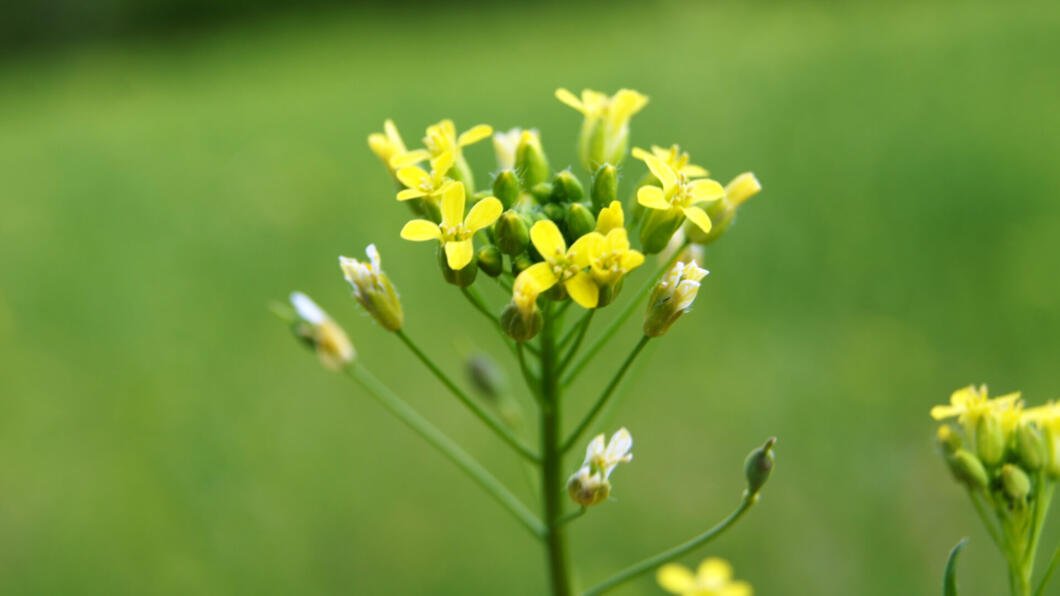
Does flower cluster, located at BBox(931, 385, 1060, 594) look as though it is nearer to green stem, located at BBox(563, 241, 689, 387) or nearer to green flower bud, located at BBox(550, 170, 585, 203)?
green stem, located at BBox(563, 241, 689, 387)

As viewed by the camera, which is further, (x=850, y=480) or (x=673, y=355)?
(x=673, y=355)

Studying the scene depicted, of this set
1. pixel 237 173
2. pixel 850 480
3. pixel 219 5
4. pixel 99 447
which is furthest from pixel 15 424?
pixel 219 5

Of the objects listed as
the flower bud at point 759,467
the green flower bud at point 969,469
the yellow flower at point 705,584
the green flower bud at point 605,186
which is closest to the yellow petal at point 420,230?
the green flower bud at point 605,186

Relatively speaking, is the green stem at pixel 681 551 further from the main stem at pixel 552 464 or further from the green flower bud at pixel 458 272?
the green flower bud at pixel 458 272

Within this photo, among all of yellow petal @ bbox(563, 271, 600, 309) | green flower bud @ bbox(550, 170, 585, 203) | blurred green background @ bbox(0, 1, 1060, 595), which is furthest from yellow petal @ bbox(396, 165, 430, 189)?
blurred green background @ bbox(0, 1, 1060, 595)

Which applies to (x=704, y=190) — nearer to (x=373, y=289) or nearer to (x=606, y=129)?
(x=606, y=129)

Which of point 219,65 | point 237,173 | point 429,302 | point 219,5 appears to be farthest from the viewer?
point 219,5

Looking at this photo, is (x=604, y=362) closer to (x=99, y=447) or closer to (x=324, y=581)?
(x=324, y=581)
